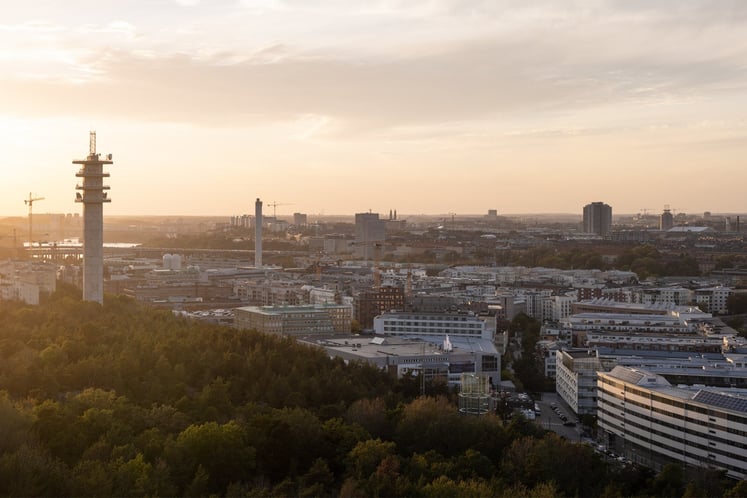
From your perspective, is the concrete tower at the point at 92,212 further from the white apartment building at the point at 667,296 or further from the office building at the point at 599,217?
the office building at the point at 599,217

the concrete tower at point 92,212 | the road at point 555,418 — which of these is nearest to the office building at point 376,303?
the concrete tower at point 92,212

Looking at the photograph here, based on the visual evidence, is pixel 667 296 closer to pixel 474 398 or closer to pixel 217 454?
pixel 474 398

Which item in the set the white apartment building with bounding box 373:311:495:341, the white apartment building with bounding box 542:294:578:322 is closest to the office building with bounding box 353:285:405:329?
the white apartment building with bounding box 373:311:495:341

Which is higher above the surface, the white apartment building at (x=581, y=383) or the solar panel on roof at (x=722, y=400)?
the solar panel on roof at (x=722, y=400)

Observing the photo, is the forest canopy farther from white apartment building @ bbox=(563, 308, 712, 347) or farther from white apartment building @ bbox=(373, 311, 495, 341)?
white apartment building @ bbox=(563, 308, 712, 347)

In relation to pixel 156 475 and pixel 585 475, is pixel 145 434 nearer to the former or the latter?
pixel 156 475

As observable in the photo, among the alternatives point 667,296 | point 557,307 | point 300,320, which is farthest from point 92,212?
point 667,296
